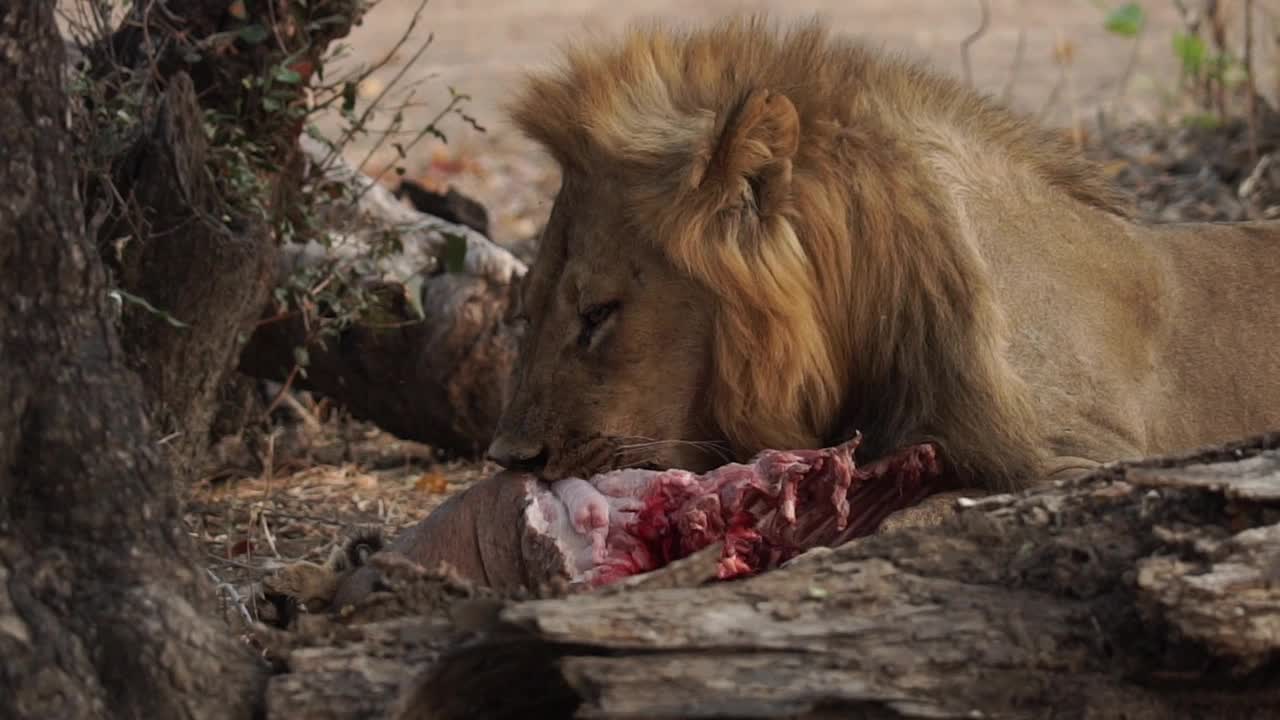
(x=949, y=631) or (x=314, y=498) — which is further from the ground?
(x=314, y=498)

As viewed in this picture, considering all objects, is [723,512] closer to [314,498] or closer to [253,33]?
[253,33]

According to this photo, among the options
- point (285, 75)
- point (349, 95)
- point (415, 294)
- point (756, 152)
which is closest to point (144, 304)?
point (285, 75)

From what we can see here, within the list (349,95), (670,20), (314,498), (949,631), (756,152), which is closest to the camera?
(949,631)

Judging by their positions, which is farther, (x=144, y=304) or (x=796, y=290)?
(x=144, y=304)

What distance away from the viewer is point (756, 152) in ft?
11.6

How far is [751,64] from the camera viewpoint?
3.85m

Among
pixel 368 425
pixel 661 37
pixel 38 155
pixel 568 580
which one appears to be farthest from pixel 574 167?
pixel 368 425

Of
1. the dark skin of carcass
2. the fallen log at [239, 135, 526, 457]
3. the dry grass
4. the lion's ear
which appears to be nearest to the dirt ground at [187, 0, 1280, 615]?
the dry grass

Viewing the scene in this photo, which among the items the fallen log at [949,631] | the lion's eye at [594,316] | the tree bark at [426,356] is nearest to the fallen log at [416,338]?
the tree bark at [426,356]

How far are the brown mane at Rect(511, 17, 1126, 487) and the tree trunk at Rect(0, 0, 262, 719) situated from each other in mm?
1243

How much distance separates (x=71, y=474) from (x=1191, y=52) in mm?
6264

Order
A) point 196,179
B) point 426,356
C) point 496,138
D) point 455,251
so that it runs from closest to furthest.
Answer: point 196,179 < point 455,251 < point 426,356 < point 496,138

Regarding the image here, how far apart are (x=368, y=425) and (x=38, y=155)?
3.43 m

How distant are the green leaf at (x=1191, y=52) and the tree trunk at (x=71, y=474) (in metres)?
6.14
